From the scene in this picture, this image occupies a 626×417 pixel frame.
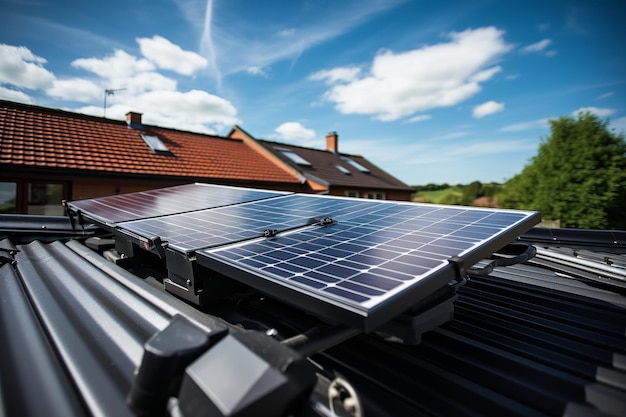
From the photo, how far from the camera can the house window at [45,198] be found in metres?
9.79

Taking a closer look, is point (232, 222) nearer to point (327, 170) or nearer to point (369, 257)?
point (369, 257)

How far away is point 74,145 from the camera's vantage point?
1142 cm

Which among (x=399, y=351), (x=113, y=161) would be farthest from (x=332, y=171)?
(x=399, y=351)

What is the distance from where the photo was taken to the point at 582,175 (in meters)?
14.6

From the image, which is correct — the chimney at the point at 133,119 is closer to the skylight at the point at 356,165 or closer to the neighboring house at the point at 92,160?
the neighboring house at the point at 92,160

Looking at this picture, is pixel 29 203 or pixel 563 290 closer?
pixel 563 290

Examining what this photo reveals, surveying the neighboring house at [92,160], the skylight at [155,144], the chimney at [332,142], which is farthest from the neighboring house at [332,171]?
the skylight at [155,144]

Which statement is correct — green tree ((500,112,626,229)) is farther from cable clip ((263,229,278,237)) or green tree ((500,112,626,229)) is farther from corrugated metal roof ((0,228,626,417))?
cable clip ((263,229,278,237))

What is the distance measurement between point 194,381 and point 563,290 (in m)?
3.47

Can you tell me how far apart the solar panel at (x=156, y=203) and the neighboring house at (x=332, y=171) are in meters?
12.8

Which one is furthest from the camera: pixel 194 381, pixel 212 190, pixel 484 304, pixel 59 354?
pixel 212 190

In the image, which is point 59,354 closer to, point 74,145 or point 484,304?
point 484,304

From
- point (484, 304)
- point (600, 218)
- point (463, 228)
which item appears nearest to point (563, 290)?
point (484, 304)

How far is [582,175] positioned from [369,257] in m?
17.9
